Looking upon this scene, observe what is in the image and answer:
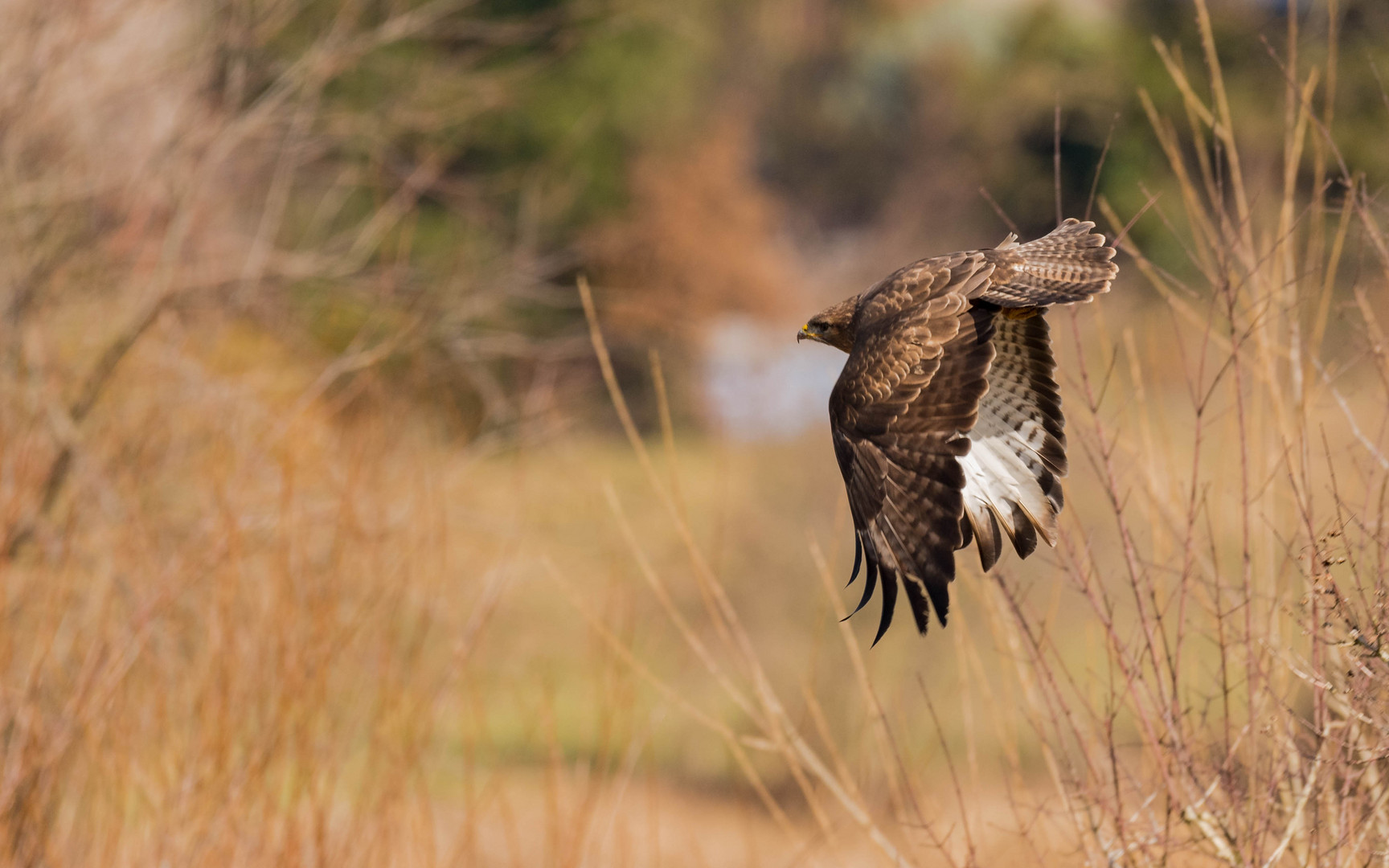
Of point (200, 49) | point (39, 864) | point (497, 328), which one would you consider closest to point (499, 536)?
point (200, 49)

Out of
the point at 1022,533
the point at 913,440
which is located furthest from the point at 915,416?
the point at 1022,533

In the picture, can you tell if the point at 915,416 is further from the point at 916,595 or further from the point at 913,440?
the point at 916,595

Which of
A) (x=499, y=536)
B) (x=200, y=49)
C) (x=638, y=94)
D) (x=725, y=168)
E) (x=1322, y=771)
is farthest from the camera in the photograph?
(x=725, y=168)

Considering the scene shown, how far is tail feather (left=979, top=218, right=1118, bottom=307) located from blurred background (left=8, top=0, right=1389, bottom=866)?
109mm

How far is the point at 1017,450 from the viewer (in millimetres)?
1980

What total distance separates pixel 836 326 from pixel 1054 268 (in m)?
0.63

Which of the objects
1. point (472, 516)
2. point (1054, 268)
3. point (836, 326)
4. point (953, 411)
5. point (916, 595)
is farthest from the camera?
point (472, 516)

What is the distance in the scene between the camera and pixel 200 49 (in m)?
4.71

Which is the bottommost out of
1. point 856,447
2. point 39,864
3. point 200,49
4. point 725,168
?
point 725,168

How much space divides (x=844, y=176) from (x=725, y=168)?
7.66m

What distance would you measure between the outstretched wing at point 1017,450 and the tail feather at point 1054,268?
8cm

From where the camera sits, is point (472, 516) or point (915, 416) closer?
point (915, 416)

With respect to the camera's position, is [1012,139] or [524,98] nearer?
[524,98]

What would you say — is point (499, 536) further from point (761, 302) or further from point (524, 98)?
point (761, 302)
